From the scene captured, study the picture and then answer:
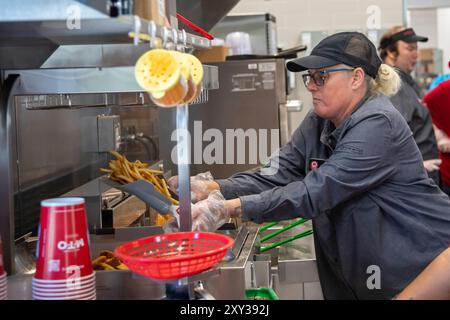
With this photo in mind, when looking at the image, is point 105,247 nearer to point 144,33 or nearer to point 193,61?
point 193,61

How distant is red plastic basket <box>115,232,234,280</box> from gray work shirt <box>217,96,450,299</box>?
1.80 feet

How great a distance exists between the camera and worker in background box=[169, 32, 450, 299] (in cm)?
252

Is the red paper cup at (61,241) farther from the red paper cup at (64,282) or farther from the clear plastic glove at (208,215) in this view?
the clear plastic glove at (208,215)

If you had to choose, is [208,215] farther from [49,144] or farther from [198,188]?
[49,144]

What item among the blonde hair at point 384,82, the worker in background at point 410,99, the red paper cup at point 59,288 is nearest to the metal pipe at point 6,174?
the red paper cup at point 59,288

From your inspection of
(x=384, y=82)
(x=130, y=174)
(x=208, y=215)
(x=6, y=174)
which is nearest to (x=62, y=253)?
(x=6, y=174)

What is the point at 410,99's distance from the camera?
4688 mm

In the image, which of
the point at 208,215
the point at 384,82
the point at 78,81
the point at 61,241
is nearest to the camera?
the point at 61,241

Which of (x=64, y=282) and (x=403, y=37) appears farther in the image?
(x=403, y=37)

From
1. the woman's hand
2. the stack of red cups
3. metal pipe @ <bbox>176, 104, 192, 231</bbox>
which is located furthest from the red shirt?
the stack of red cups

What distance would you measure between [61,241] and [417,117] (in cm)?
349

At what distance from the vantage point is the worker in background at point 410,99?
4.64m

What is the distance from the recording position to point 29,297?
79.0 inches

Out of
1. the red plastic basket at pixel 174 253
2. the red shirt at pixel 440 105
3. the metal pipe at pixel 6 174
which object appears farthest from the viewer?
the red shirt at pixel 440 105
